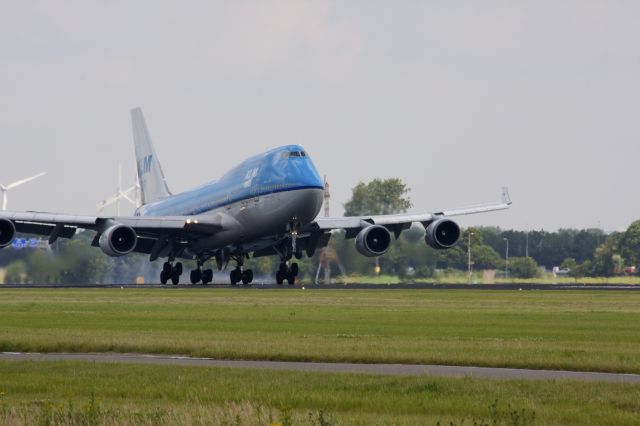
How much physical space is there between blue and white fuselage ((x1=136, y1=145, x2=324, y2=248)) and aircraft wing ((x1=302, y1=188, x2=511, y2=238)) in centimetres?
405

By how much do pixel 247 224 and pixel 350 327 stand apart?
3589cm

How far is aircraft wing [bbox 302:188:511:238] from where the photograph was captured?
251 feet

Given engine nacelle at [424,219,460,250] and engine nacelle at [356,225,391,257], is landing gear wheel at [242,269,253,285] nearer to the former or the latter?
engine nacelle at [356,225,391,257]

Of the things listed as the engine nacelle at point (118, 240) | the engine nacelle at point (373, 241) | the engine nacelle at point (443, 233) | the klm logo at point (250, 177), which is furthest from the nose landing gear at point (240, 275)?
the engine nacelle at point (443, 233)

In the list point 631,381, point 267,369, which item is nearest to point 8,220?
point 267,369

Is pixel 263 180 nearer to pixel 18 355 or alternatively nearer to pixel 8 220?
pixel 8 220

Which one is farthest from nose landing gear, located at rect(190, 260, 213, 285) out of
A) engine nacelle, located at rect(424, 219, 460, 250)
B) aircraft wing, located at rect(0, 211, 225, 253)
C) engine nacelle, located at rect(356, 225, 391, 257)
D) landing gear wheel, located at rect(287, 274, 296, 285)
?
engine nacelle, located at rect(424, 219, 460, 250)

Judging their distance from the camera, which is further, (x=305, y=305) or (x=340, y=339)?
(x=305, y=305)

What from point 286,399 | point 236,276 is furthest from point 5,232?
point 286,399

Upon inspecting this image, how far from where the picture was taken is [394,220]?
79500 mm

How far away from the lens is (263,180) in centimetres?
7219

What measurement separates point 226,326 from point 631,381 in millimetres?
17540

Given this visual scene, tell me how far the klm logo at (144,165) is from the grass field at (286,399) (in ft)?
245

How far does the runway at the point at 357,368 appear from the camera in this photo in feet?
78.3
